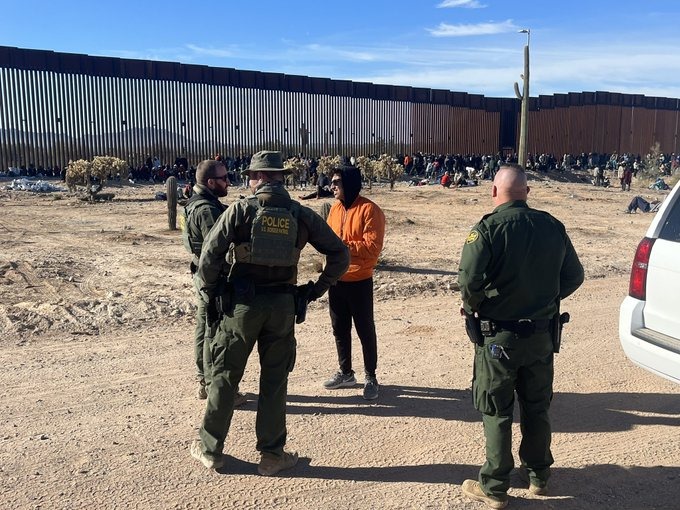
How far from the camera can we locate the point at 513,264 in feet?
10.7

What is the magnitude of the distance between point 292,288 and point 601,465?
2.08m

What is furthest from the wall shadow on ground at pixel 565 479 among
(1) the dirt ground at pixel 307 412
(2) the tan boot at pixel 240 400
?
(2) the tan boot at pixel 240 400

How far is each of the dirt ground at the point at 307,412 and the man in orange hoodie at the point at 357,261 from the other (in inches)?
16.7

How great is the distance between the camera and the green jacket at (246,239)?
356 centimetres

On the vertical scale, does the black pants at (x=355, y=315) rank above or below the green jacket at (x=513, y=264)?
below

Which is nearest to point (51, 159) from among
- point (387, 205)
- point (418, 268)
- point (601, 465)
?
point (387, 205)

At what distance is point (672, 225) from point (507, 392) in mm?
1785

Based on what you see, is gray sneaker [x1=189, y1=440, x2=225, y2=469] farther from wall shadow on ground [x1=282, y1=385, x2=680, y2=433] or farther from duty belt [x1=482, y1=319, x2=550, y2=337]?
duty belt [x1=482, y1=319, x2=550, y2=337]

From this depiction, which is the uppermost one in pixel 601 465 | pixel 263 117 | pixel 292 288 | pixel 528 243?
pixel 263 117

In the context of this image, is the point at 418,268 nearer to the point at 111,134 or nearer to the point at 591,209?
the point at 591,209

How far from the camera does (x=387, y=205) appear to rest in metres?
22.4

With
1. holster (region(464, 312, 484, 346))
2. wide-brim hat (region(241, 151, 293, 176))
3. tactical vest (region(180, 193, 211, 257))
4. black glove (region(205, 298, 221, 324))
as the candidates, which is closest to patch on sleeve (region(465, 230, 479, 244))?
holster (region(464, 312, 484, 346))

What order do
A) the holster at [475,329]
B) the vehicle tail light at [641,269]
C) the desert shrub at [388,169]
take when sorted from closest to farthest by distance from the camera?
the holster at [475,329], the vehicle tail light at [641,269], the desert shrub at [388,169]

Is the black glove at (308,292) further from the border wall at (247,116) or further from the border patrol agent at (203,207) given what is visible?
the border wall at (247,116)
